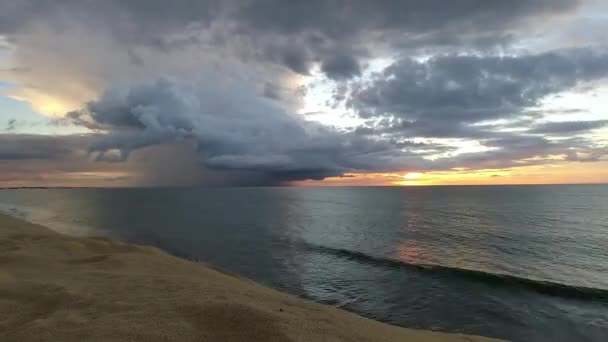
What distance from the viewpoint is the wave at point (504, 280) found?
82.3ft

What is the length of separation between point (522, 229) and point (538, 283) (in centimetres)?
3687

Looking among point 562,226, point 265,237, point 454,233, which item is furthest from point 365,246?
point 562,226

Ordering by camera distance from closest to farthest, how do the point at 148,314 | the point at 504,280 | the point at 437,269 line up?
the point at 148,314 → the point at 504,280 → the point at 437,269

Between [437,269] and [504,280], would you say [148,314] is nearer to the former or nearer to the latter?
[504,280]

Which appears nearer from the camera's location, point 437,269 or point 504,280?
point 504,280

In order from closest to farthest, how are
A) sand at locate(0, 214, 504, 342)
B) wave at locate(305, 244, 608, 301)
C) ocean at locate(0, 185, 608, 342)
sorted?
sand at locate(0, 214, 504, 342)
ocean at locate(0, 185, 608, 342)
wave at locate(305, 244, 608, 301)

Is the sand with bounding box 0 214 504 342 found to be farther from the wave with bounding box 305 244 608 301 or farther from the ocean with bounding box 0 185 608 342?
the wave with bounding box 305 244 608 301

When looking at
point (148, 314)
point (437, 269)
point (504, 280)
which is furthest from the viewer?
point (437, 269)

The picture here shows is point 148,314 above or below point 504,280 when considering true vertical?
above

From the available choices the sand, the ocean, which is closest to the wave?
the ocean

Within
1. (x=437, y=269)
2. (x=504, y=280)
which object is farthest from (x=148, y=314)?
(x=437, y=269)

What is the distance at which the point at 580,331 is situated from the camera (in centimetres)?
1839

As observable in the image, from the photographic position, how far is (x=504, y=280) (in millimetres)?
28047

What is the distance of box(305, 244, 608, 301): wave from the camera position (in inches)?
988
